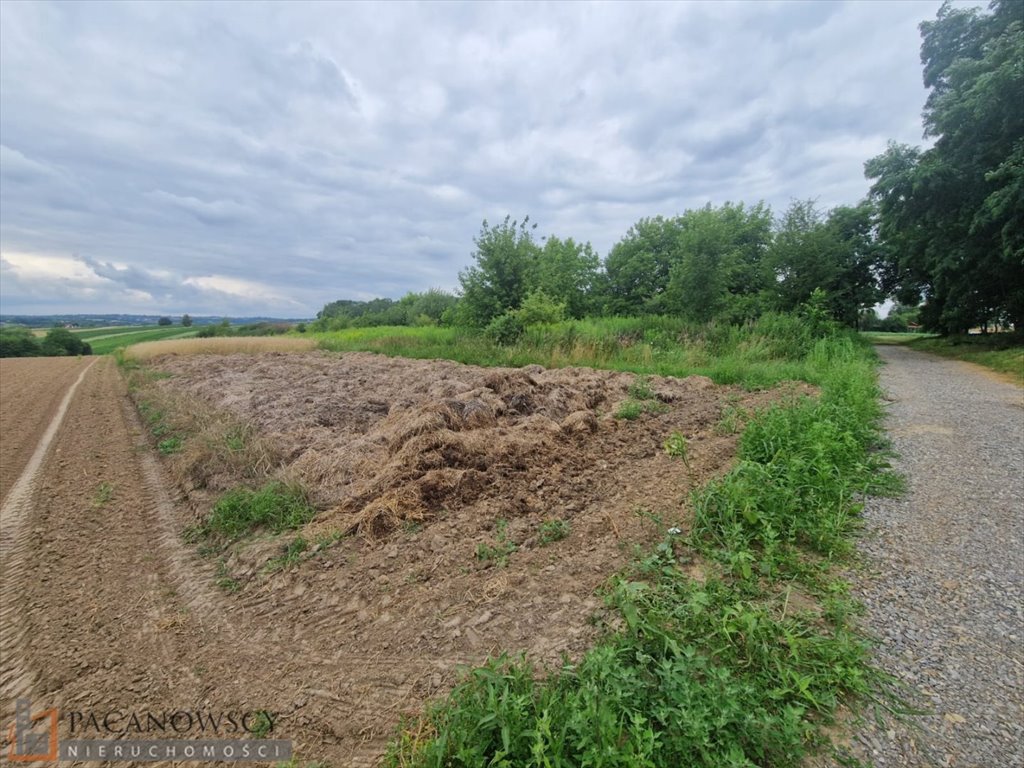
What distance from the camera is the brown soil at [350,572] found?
7.13 feet

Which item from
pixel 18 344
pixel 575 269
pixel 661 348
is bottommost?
pixel 18 344

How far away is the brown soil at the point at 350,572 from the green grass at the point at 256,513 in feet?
0.69

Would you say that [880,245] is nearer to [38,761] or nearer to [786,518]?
[786,518]

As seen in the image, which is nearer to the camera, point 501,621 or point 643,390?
point 501,621

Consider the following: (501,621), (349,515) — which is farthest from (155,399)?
(501,621)

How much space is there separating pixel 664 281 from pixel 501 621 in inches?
1342

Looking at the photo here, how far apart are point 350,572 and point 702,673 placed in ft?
7.36

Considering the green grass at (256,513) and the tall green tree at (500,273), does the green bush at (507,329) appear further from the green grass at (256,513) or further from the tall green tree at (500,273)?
the green grass at (256,513)

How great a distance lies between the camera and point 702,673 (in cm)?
198

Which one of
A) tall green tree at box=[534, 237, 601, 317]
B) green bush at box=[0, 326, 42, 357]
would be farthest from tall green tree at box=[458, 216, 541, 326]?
green bush at box=[0, 326, 42, 357]

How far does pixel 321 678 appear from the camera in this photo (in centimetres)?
219

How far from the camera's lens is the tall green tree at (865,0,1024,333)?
42.0ft

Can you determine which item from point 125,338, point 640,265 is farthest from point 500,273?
point 125,338

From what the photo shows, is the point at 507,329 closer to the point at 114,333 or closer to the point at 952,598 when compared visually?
the point at 952,598
